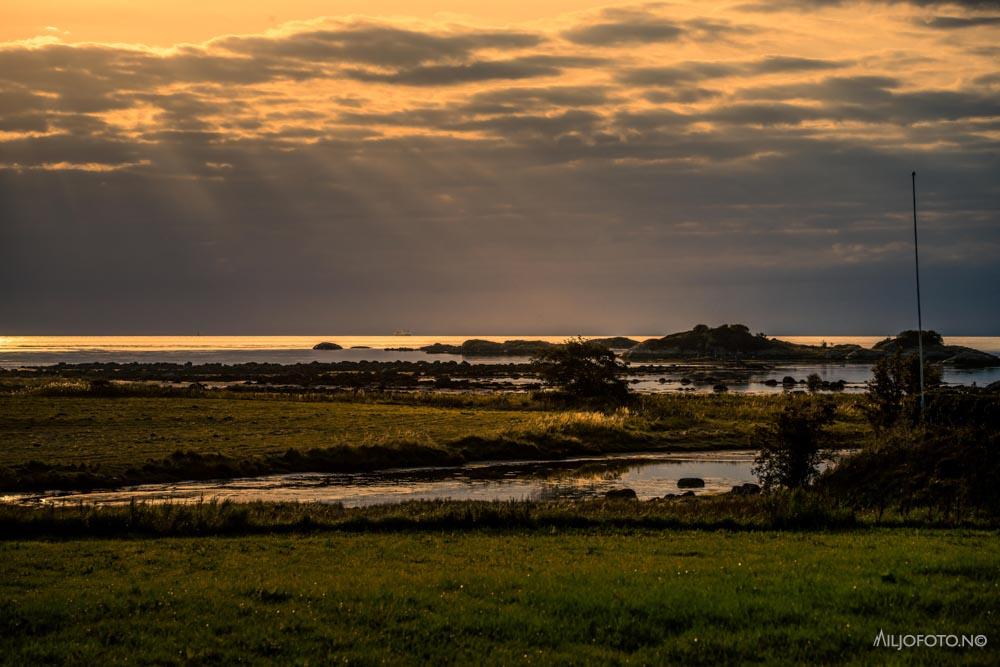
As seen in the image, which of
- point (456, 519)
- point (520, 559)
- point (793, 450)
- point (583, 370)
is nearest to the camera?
point (520, 559)

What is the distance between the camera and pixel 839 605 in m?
15.1

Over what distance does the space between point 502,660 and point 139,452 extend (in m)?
43.4

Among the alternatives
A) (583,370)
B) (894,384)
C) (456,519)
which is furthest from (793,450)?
(583,370)

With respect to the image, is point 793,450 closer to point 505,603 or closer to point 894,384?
point 894,384

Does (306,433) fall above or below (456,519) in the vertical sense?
below

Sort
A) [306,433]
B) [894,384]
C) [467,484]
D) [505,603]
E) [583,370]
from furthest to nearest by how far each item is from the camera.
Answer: [583,370] → [306,433] → [894,384] → [467,484] → [505,603]

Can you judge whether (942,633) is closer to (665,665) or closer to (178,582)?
(665,665)

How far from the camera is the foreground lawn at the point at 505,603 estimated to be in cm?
1325

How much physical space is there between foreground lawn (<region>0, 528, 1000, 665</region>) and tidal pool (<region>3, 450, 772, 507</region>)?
1848cm

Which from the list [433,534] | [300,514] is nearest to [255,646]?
[433,534]

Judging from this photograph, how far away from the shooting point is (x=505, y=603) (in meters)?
15.8

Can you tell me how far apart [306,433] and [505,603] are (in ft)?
162

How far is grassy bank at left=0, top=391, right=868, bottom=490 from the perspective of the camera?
157 ft

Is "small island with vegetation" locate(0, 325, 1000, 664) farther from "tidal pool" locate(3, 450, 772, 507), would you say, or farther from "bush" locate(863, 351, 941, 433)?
"tidal pool" locate(3, 450, 772, 507)
